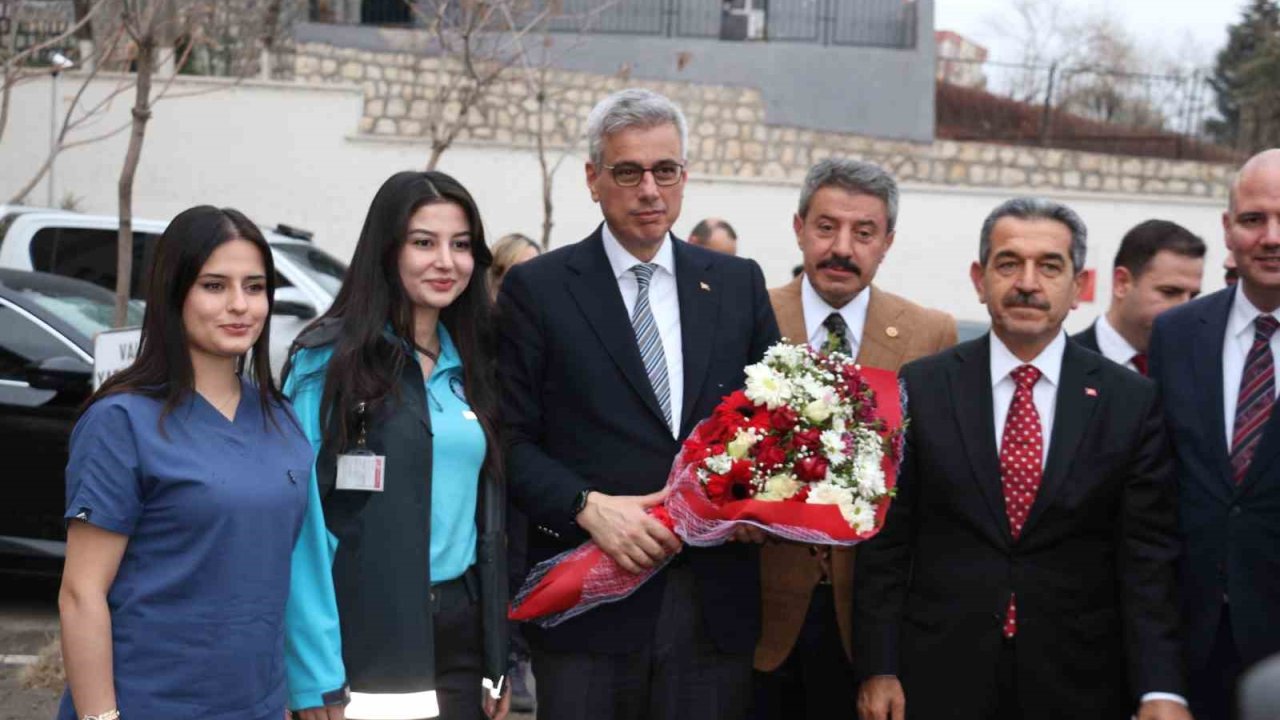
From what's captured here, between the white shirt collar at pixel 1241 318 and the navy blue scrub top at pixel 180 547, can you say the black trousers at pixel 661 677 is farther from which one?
the white shirt collar at pixel 1241 318

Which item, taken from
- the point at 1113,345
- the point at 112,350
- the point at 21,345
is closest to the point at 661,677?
the point at 1113,345

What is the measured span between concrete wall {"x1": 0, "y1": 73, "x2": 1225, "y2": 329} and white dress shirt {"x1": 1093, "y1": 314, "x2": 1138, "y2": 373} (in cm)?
1237

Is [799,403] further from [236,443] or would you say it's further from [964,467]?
[236,443]

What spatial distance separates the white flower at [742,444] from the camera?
3.88 meters

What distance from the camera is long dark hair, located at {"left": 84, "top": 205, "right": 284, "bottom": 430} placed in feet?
11.6

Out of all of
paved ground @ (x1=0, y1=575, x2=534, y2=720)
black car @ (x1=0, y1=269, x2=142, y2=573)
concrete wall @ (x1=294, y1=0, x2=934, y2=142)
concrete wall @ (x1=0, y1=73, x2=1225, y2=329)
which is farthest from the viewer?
concrete wall @ (x1=294, y1=0, x2=934, y2=142)

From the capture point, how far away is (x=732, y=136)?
68.7 feet

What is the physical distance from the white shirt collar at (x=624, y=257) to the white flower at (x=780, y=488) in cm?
84

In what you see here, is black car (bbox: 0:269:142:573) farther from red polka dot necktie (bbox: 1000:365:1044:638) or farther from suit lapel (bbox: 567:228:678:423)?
red polka dot necktie (bbox: 1000:365:1044:638)

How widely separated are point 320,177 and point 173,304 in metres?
15.3

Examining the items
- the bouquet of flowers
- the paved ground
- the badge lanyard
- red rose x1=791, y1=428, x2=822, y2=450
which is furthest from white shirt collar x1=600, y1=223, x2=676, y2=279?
the paved ground

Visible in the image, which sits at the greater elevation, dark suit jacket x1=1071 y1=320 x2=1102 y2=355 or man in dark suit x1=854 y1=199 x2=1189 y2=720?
dark suit jacket x1=1071 y1=320 x2=1102 y2=355

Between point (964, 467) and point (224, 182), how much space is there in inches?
622

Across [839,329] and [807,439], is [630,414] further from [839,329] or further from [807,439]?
[839,329]
